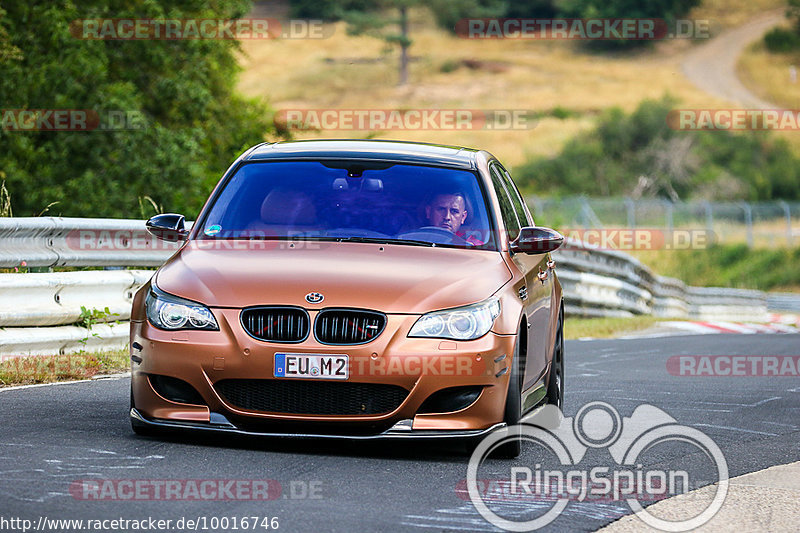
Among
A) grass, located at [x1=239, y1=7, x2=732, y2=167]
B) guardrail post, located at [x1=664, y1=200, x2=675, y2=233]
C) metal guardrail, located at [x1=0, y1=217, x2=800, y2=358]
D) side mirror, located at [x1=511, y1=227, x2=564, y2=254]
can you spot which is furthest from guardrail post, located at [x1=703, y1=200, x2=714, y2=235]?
side mirror, located at [x1=511, y1=227, x2=564, y2=254]

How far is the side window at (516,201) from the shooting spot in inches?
364

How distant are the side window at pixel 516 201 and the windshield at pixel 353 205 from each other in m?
0.95

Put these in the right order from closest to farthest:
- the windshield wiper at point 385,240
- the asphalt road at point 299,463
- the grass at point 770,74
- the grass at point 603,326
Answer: the asphalt road at point 299,463 < the windshield wiper at point 385,240 < the grass at point 603,326 < the grass at point 770,74

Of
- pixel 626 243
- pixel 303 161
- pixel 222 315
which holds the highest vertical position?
pixel 303 161

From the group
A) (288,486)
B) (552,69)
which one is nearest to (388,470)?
(288,486)

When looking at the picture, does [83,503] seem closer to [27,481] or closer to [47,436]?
[27,481]

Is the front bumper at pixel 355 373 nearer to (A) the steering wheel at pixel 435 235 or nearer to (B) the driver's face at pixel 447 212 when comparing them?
(A) the steering wheel at pixel 435 235

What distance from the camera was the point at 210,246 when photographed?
307 inches

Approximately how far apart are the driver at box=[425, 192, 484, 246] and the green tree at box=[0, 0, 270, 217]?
1406cm

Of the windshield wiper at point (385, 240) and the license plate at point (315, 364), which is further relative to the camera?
the windshield wiper at point (385, 240)

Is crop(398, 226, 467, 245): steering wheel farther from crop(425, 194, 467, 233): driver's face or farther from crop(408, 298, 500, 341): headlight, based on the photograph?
crop(408, 298, 500, 341): headlight

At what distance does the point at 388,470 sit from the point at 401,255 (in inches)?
49.2

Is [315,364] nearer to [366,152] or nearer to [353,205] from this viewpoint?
[353,205]

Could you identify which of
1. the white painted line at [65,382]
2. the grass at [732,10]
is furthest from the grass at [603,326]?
the grass at [732,10]
